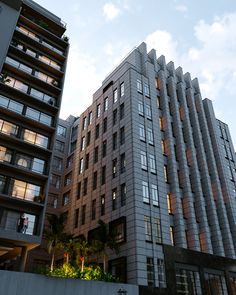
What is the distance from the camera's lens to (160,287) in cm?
3319

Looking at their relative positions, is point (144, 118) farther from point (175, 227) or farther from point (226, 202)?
point (226, 202)

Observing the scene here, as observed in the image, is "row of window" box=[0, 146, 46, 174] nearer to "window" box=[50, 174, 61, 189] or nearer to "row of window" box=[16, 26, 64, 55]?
"row of window" box=[16, 26, 64, 55]

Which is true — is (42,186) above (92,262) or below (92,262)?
above

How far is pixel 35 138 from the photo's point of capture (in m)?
38.0

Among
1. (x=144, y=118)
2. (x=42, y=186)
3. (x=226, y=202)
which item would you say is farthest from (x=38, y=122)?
(x=226, y=202)

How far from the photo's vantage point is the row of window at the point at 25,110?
3716 centimetres

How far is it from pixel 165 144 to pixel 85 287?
81.0ft

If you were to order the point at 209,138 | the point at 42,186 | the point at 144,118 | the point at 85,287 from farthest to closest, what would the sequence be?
the point at 209,138, the point at 144,118, the point at 42,186, the point at 85,287

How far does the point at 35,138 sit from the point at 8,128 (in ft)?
11.5

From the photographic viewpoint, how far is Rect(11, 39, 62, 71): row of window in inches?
1656

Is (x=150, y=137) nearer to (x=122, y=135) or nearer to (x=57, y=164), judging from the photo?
(x=122, y=135)

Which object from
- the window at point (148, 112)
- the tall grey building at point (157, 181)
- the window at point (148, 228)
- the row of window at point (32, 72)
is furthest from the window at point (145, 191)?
the row of window at point (32, 72)

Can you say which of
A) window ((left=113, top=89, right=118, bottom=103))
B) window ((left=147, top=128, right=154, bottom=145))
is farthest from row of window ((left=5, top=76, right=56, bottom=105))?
window ((left=147, top=128, right=154, bottom=145))

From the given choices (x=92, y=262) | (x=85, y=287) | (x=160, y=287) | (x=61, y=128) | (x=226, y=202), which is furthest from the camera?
(x=61, y=128)
